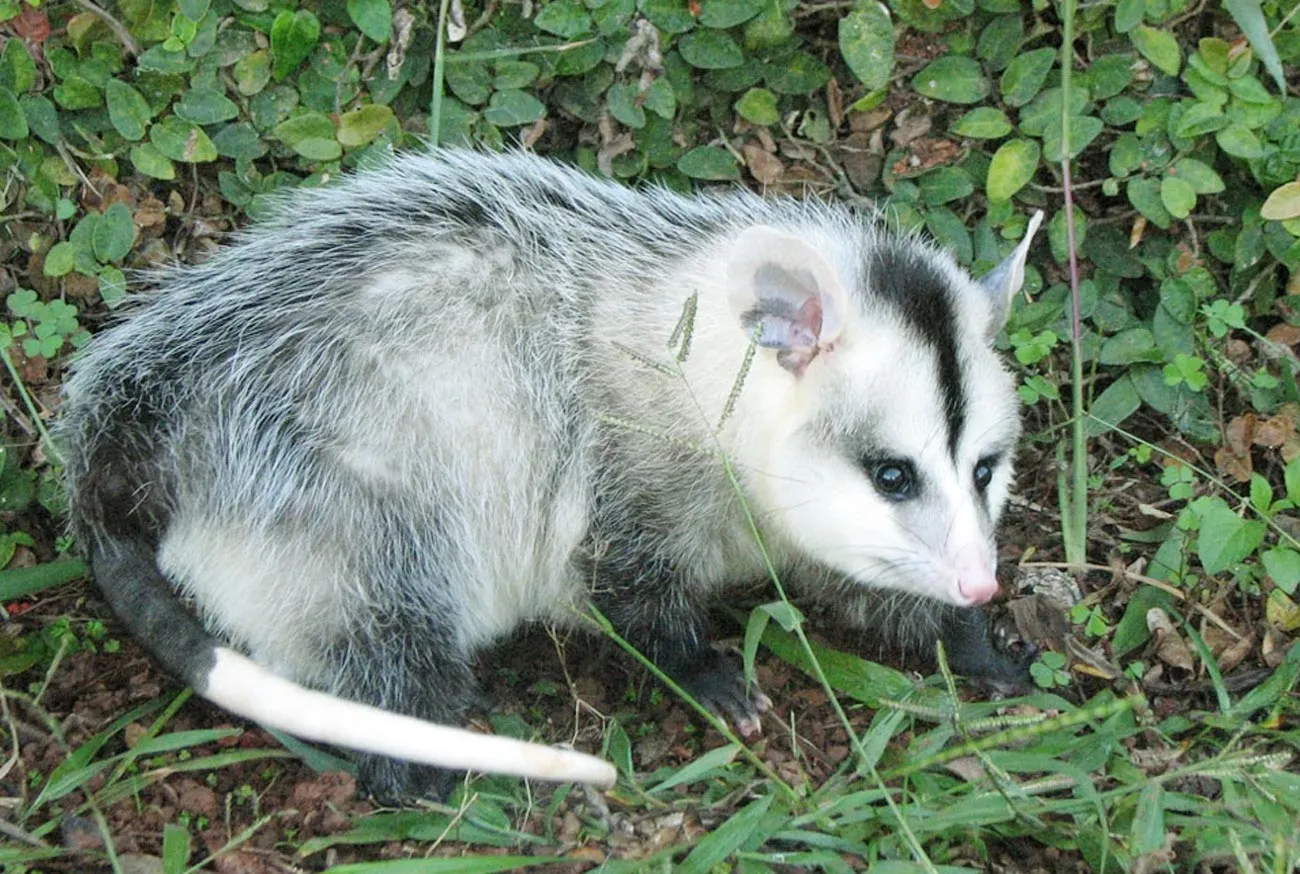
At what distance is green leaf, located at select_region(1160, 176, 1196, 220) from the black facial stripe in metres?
0.55

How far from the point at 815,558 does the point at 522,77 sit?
1.05m

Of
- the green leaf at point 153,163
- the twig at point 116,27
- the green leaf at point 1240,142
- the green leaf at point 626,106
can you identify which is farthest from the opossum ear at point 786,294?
the twig at point 116,27

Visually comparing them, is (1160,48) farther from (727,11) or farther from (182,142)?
(182,142)

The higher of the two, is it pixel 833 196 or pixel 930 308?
pixel 930 308

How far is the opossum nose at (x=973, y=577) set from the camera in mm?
1803

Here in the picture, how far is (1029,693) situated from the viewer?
→ 7.33 ft

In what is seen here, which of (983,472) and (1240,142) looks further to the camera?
(1240,142)

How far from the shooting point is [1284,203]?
2322 millimetres

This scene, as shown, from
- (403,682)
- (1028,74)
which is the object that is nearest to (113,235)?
(403,682)

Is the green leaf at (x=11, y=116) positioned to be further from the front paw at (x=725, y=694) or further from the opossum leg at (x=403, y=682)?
the front paw at (x=725, y=694)

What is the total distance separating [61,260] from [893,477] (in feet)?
4.92

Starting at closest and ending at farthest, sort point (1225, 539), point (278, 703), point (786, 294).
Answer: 1. point (278, 703)
2. point (786, 294)
3. point (1225, 539)

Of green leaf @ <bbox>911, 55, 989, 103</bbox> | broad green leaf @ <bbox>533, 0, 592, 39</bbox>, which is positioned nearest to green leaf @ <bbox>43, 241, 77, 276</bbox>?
broad green leaf @ <bbox>533, 0, 592, 39</bbox>

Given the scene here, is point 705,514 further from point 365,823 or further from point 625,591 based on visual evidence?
point 365,823
